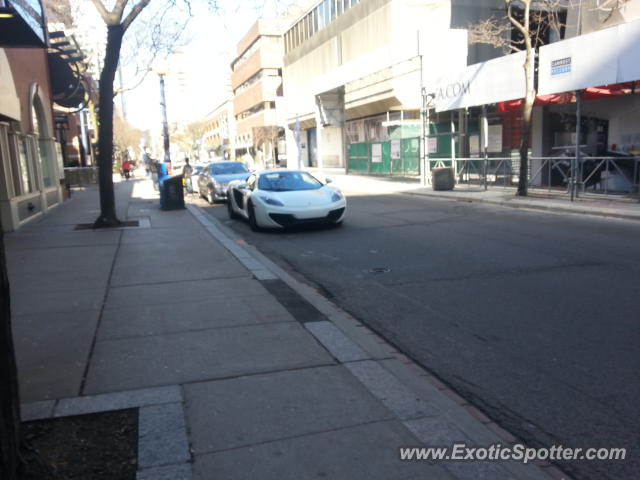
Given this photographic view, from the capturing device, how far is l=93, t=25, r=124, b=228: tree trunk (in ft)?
41.7

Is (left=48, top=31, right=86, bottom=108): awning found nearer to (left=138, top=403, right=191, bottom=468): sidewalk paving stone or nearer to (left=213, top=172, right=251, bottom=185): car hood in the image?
(left=213, top=172, right=251, bottom=185): car hood

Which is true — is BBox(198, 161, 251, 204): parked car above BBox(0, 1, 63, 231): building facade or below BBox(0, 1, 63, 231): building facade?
below

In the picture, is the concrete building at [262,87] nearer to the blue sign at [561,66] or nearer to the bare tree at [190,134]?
the bare tree at [190,134]

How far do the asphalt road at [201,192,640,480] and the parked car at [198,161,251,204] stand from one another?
7963mm

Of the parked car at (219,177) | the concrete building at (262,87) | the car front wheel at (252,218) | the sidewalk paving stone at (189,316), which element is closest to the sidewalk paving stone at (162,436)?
the sidewalk paving stone at (189,316)

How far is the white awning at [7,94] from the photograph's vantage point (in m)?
12.0

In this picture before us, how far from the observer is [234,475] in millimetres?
2879

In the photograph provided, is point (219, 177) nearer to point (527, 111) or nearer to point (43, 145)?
point (43, 145)

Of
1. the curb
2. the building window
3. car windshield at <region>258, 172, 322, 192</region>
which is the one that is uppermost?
the building window

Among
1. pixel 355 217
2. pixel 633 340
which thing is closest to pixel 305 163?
pixel 355 217

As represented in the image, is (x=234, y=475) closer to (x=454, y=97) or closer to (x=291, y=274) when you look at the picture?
(x=291, y=274)

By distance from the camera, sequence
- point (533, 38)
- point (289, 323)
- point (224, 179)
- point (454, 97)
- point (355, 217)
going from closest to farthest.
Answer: point (289, 323) → point (355, 217) → point (224, 179) → point (454, 97) → point (533, 38)

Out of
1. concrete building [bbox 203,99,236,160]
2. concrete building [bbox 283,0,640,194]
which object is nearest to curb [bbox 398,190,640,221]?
concrete building [bbox 283,0,640,194]

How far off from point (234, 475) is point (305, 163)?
5328cm
